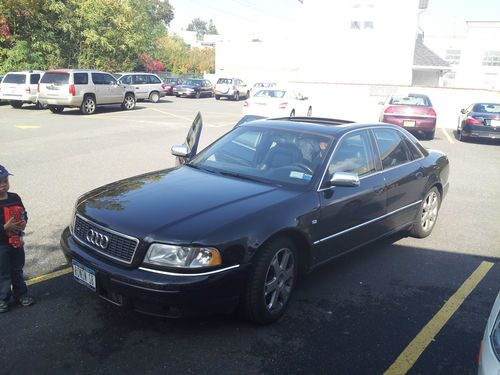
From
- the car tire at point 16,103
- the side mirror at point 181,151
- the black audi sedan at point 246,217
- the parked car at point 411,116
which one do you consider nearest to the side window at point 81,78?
the car tire at point 16,103

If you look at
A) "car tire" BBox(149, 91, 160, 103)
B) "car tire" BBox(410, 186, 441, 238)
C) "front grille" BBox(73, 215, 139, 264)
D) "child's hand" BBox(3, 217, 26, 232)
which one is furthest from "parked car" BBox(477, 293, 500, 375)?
"car tire" BBox(149, 91, 160, 103)

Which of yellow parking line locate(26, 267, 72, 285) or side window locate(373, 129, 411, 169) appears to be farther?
side window locate(373, 129, 411, 169)

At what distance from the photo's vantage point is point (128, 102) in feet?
74.5

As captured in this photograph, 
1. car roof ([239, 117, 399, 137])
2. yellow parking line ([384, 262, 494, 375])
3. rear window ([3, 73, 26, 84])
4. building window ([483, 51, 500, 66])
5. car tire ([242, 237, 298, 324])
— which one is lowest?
yellow parking line ([384, 262, 494, 375])

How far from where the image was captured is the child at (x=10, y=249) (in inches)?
142

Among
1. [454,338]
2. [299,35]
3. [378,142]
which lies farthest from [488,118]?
[299,35]

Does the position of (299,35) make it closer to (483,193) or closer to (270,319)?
Answer: (483,193)

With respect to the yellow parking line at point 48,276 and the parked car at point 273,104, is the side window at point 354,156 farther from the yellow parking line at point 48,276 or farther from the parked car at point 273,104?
the parked car at point 273,104

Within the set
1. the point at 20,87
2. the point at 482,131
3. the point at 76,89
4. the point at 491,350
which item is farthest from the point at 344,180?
→ the point at 20,87

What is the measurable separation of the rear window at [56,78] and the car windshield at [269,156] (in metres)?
15.8

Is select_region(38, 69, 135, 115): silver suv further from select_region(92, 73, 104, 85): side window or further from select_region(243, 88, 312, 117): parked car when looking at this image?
select_region(243, 88, 312, 117): parked car

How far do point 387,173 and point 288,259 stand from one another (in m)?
1.80

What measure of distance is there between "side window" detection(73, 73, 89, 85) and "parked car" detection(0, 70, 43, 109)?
273 cm

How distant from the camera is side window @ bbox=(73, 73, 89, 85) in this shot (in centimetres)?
1902
